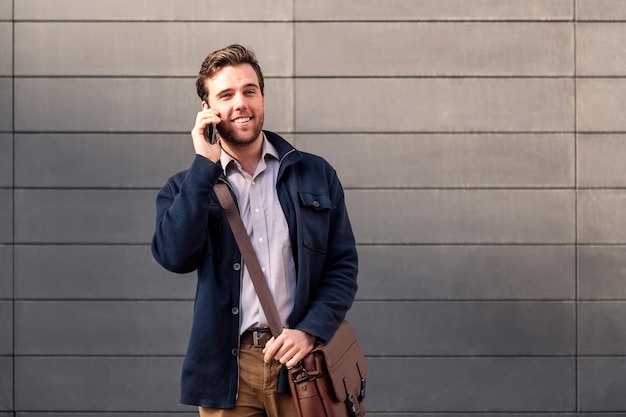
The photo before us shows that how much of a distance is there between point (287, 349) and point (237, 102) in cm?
84

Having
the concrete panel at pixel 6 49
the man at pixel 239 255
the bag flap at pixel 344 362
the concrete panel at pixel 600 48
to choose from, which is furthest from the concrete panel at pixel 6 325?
the concrete panel at pixel 600 48

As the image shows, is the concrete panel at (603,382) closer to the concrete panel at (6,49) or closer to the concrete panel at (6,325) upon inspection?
the concrete panel at (6,325)

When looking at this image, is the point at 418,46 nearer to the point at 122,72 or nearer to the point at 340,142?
the point at 340,142

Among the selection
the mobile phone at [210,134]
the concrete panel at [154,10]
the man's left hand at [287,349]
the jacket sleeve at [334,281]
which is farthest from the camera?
the concrete panel at [154,10]

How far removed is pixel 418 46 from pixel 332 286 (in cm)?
338

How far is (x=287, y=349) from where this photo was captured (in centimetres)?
299

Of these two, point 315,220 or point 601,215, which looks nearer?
point 315,220

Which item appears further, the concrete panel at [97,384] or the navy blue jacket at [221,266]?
the concrete panel at [97,384]

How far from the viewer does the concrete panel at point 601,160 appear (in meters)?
6.24

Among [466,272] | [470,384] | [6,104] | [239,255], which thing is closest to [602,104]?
[466,272]

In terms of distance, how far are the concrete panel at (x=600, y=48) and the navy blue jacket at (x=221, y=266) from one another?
11.8 ft

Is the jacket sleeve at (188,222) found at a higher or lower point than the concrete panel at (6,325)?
higher

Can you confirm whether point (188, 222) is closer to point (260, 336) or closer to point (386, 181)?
point (260, 336)

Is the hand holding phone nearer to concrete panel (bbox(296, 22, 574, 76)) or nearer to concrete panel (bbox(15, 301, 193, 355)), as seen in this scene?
concrete panel (bbox(296, 22, 574, 76))
